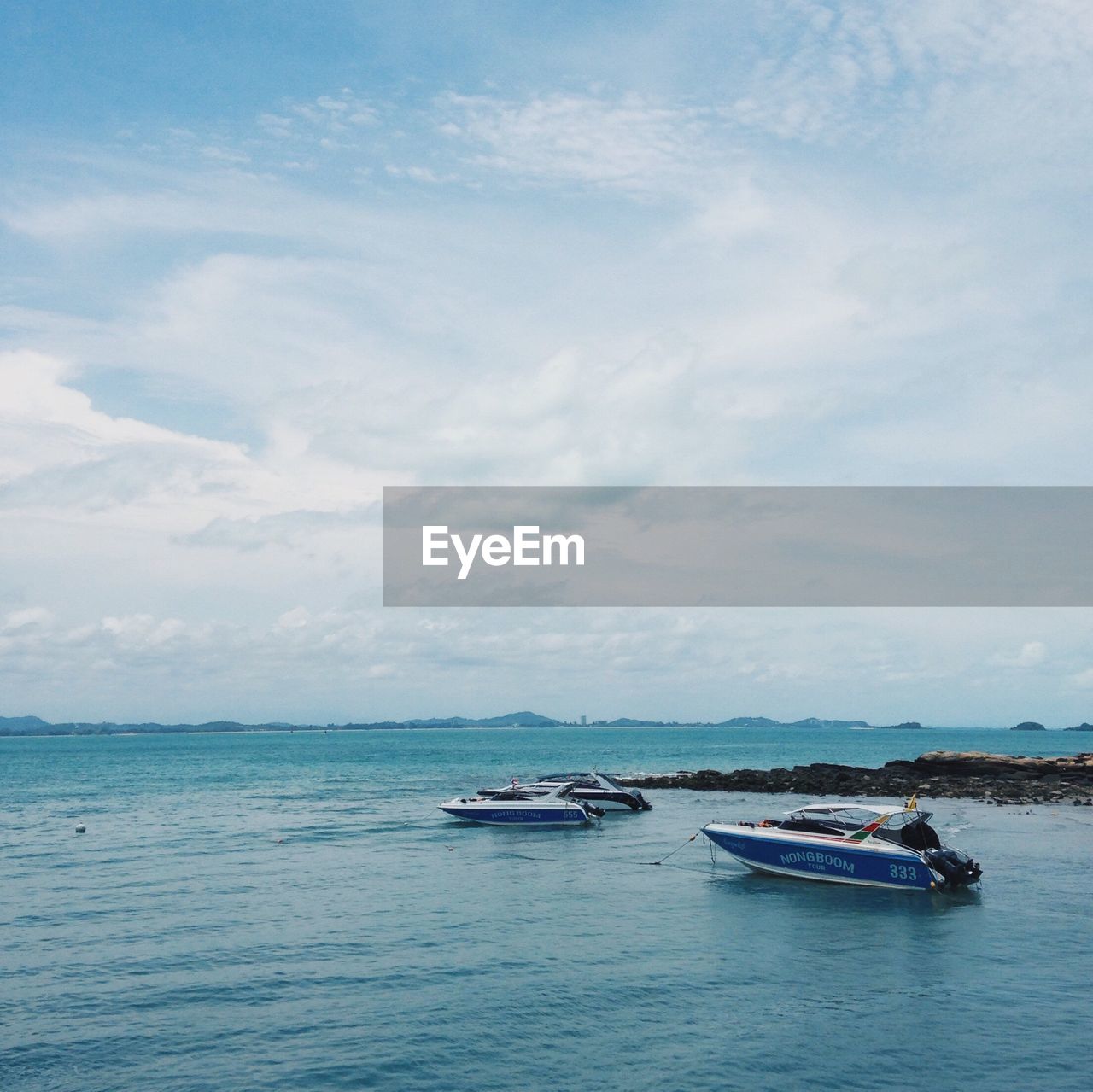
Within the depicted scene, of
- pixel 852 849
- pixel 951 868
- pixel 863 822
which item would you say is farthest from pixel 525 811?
pixel 951 868

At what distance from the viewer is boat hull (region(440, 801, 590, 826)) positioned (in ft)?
176

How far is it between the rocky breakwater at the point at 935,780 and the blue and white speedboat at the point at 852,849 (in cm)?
3593

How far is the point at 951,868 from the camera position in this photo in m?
32.8

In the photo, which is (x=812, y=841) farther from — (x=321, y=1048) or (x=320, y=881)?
(x=321, y=1048)

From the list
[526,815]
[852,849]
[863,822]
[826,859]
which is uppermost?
[863,822]

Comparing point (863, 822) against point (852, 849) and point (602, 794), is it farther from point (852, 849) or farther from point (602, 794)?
point (602, 794)

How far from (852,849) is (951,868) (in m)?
3.38

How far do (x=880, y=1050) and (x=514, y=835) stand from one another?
34.1 m

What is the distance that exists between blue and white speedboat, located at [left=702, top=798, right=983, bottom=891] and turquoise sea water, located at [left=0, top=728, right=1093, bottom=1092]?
785 mm

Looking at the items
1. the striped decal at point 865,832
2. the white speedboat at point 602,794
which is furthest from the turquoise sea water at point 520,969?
the white speedboat at point 602,794

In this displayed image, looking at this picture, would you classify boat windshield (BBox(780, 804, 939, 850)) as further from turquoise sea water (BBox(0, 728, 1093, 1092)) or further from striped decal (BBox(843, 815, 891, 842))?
turquoise sea water (BBox(0, 728, 1093, 1092))

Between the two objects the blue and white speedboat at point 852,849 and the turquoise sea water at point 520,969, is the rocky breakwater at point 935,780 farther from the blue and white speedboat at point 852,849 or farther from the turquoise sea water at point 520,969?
the blue and white speedboat at point 852,849

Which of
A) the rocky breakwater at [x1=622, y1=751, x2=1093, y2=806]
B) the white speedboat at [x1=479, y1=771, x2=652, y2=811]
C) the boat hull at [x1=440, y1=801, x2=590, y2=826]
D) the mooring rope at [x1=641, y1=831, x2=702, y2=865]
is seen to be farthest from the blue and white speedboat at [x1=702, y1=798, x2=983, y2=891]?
the rocky breakwater at [x1=622, y1=751, x2=1093, y2=806]

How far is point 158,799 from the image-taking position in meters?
71.6
